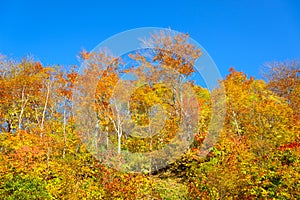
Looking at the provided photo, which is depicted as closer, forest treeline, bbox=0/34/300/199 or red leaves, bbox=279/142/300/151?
forest treeline, bbox=0/34/300/199

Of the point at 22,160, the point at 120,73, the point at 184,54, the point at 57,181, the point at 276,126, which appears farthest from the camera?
the point at 120,73

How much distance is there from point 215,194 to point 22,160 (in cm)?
774

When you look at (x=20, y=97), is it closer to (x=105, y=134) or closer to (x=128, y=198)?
(x=105, y=134)

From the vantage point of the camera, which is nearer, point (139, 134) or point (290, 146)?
point (290, 146)

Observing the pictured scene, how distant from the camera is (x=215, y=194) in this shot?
34.0 feet

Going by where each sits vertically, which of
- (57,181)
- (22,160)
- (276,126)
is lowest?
(57,181)

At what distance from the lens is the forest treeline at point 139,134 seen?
11039mm

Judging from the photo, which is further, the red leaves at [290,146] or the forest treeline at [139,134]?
the red leaves at [290,146]

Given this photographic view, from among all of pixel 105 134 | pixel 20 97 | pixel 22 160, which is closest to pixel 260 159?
pixel 105 134

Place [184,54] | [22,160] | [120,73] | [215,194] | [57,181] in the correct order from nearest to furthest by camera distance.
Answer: [215,194] < [57,181] < [22,160] < [184,54] < [120,73]

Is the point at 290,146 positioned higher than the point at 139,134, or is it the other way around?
the point at 139,134

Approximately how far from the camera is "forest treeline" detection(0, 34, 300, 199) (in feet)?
36.2

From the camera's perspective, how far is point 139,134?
1541 centimetres

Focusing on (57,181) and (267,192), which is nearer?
(267,192)
